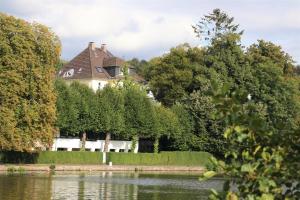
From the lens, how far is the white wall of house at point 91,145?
230ft

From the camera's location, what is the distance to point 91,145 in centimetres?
7312

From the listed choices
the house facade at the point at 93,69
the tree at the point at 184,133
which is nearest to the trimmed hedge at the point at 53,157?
the tree at the point at 184,133

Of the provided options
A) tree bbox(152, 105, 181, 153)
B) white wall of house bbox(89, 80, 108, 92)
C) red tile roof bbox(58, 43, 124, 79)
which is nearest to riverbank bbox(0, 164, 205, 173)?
tree bbox(152, 105, 181, 153)

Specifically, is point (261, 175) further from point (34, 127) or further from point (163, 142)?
point (163, 142)

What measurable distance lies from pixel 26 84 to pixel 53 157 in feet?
29.2

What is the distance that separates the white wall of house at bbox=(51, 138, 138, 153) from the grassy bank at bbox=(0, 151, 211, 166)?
4902 mm

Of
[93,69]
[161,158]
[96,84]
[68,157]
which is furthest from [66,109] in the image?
[93,69]

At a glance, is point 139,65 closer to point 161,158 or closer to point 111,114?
point 111,114

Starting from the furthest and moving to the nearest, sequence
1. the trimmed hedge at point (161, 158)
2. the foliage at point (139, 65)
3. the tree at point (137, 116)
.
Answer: the foliage at point (139, 65) < the tree at point (137, 116) < the trimmed hedge at point (161, 158)

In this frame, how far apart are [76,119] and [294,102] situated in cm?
3176

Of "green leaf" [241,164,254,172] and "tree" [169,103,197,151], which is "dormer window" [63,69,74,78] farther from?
"green leaf" [241,164,254,172]

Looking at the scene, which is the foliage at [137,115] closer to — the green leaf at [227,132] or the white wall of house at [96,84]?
the white wall of house at [96,84]

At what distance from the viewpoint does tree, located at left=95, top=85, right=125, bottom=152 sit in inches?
2741

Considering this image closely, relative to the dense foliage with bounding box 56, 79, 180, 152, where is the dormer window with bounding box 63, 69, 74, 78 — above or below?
above
